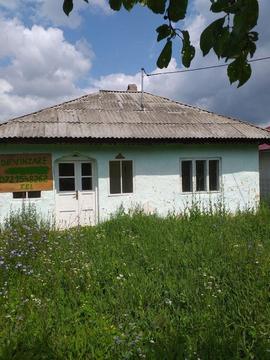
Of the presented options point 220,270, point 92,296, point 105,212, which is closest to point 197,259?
point 220,270

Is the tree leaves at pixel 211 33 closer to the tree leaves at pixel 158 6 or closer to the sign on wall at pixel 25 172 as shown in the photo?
the tree leaves at pixel 158 6

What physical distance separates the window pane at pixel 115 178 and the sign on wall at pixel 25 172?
1812 millimetres

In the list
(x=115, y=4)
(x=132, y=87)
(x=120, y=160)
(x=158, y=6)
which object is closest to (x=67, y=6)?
(x=115, y=4)

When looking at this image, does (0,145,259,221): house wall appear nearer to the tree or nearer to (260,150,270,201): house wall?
(260,150,270,201): house wall

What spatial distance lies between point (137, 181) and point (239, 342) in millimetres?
8323

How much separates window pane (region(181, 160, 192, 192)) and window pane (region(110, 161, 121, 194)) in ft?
7.08

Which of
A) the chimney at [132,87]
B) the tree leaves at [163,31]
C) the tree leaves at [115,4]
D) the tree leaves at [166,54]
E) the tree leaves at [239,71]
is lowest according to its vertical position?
the tree leaves at [239,71]

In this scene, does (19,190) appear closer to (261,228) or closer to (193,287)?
(261,228)

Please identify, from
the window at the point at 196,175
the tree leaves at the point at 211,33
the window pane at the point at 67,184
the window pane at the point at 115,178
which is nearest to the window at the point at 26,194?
the window pane at the point at 67,184

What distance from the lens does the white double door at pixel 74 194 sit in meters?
11.2

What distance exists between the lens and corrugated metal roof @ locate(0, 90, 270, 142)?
1112 centimetres

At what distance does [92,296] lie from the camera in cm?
489

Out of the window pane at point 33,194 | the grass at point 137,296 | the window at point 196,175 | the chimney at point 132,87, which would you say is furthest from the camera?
the chimney at point 132,87

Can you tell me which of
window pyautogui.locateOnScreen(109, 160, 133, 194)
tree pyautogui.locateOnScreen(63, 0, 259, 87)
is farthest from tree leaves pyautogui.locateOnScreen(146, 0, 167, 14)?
window pyautogui.locateOnScreen(109, 160, 133, 194)
